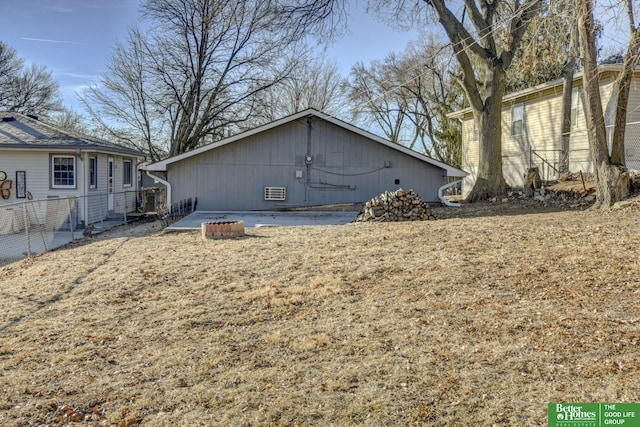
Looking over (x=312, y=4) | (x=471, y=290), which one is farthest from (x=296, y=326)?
(x=312, y=4)

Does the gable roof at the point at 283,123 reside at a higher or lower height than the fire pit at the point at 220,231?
higher

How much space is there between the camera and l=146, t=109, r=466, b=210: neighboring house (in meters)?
15.7

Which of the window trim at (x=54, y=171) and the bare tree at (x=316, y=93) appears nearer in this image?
the window trim at (x=54, y=171)

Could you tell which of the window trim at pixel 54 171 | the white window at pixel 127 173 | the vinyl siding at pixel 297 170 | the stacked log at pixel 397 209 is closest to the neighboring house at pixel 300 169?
the vinyl siding at pixel 297 170

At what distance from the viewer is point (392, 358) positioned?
12.7 feet

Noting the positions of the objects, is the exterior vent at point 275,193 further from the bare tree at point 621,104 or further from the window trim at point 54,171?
the bare tree at point 621,104

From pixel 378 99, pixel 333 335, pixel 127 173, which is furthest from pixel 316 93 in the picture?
pixel 333 335

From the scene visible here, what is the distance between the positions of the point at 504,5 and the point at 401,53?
17816mm

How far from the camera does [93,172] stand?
16.4 meters

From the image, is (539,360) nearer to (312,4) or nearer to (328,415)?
(328,415)

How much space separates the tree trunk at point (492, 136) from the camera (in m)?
15.9

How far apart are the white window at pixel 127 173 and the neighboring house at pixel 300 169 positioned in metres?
4.66

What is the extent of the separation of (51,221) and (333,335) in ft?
38.6

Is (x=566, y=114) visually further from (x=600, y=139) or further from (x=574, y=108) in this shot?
(x=600, y=139)
